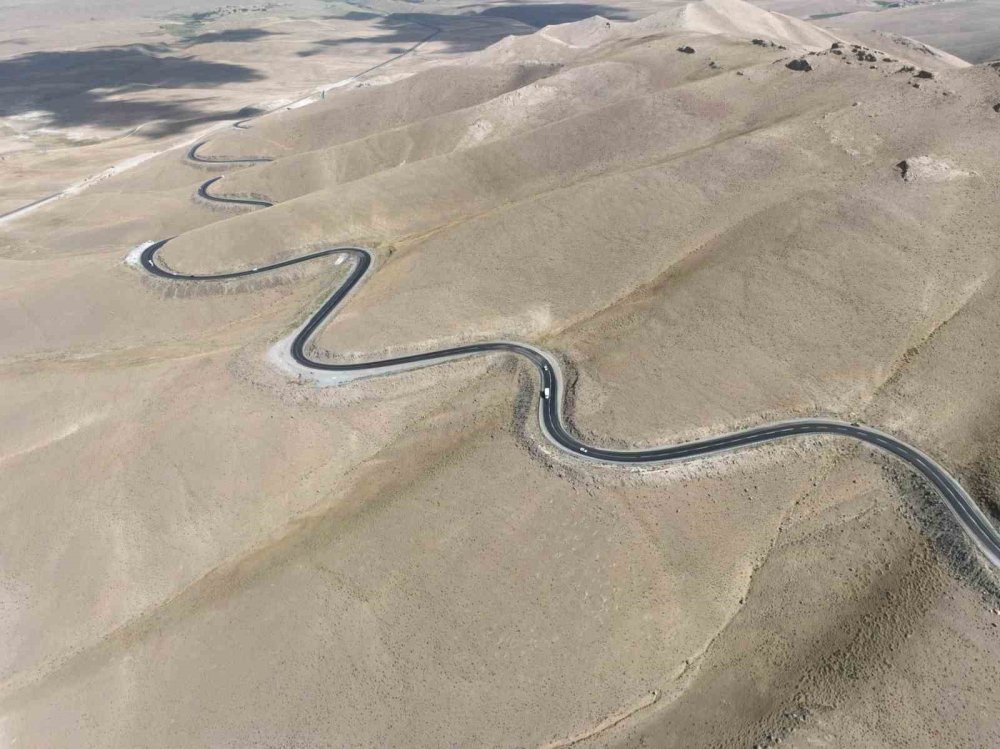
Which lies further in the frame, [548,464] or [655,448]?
[655,448]

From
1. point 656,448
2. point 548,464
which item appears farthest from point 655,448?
point 548,464

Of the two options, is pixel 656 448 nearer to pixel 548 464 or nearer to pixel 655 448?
pixel 655 448

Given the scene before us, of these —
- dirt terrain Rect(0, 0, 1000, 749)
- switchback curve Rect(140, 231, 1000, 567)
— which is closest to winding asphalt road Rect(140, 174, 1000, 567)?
switchback curve Rect(140, 231, 1000, 567)

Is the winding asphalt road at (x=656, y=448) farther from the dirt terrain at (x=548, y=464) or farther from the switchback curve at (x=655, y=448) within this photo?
the dirt terrain at (x=548, y=464)

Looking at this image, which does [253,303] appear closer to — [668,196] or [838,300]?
[668,196]

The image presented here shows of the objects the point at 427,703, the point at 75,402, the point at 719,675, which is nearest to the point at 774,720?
the point at 719,675

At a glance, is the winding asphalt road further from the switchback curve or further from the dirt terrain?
the dirt terrain
